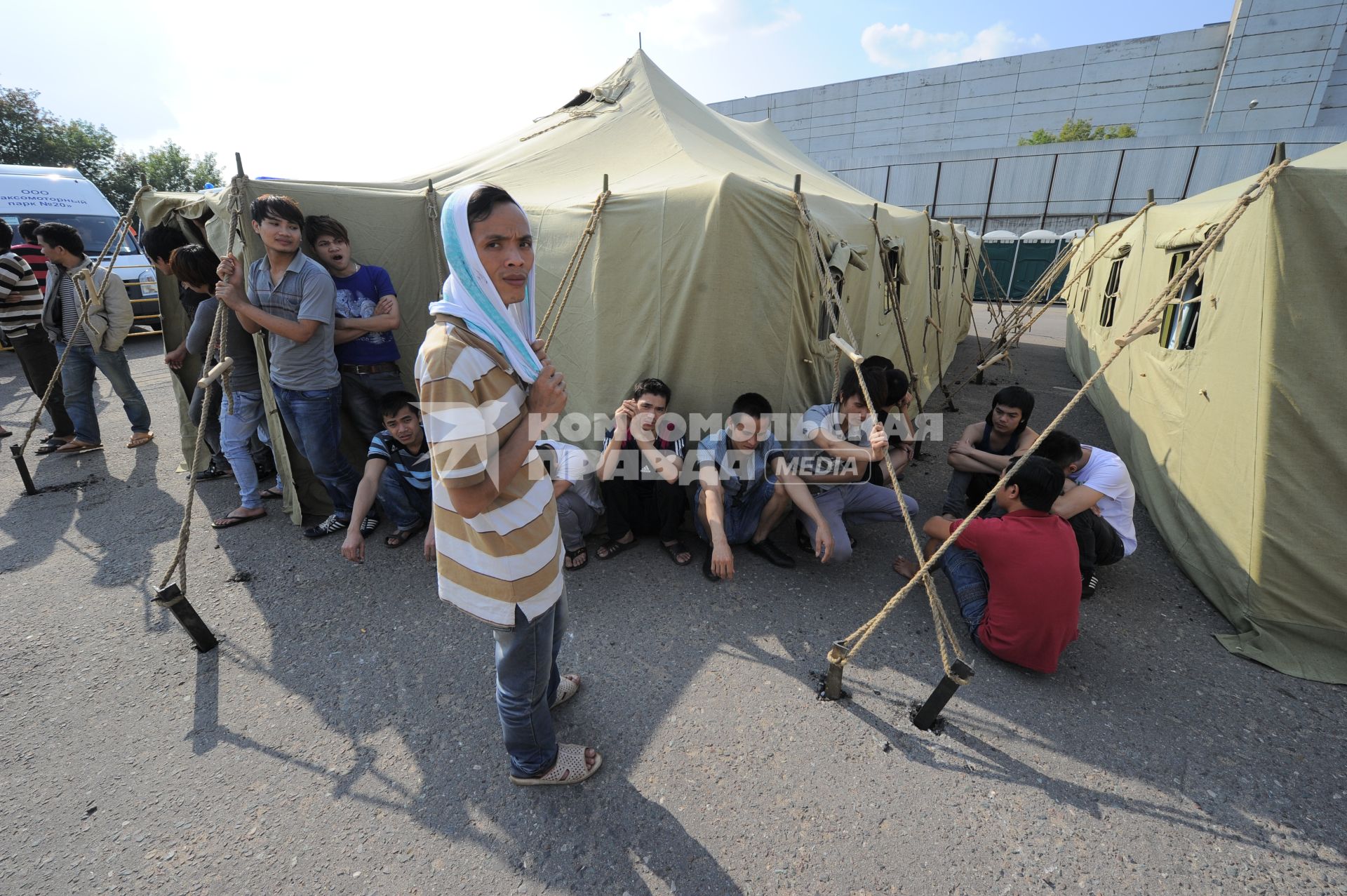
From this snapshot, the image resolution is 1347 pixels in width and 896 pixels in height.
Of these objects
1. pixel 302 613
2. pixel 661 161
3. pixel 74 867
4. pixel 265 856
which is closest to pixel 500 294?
pixel 265 856

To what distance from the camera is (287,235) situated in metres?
3.10

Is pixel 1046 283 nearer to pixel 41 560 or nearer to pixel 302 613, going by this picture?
pixel 302 613

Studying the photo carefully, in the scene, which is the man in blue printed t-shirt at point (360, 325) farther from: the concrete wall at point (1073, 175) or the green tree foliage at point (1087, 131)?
the green tree foliage at point (1087, 131)

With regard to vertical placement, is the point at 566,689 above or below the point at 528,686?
below

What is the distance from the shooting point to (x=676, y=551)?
355cm

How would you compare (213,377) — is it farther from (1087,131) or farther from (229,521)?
(1087,131)

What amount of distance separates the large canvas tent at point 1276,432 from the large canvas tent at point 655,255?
2.06 metres

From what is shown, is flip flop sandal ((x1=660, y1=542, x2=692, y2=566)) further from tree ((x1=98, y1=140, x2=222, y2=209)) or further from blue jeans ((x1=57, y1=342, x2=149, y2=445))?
tree ((x1=98, y1=140, x2=222, y2=209))

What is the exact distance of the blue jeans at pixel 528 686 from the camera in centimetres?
173

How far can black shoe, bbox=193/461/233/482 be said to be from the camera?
4625mm

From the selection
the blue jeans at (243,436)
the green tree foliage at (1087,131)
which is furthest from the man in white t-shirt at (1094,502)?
the green tree foliage at (1087,131)

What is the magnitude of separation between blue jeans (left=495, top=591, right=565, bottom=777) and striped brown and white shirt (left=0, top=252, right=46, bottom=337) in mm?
5817

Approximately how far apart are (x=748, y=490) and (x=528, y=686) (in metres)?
2.03

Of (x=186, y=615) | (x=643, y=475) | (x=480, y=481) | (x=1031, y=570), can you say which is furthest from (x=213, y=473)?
(x=1031, y=570)
